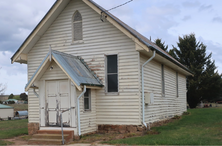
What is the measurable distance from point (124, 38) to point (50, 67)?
384 centimetres

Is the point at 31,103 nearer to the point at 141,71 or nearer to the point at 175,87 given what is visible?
the point at 141,71

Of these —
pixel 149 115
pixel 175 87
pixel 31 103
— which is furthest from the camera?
pixel 175 87

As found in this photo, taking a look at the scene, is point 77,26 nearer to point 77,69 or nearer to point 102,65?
point 102,65

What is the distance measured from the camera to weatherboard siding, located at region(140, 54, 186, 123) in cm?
1353

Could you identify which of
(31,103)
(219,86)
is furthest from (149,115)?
(219,86)

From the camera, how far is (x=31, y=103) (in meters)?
14.6

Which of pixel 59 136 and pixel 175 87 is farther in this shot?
pixel 175 87

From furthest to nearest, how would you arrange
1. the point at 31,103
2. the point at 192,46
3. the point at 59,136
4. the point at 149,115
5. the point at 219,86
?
1. the point at 192,46
2. the point at 219,86
3. the point at 31,103
4. the point at 149,115
5. the point at 59,136

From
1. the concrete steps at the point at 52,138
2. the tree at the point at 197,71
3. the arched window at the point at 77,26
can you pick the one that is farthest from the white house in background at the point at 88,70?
the tree at the point at 197,71

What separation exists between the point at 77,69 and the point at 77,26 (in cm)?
307

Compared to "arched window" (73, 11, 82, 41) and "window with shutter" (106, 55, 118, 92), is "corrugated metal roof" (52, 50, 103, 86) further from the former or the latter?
"arched window" (73, 11, 82, 41)

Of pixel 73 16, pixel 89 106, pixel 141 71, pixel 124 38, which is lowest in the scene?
pixel 89 106

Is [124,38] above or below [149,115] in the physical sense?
above

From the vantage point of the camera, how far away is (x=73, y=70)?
38.3 feet
